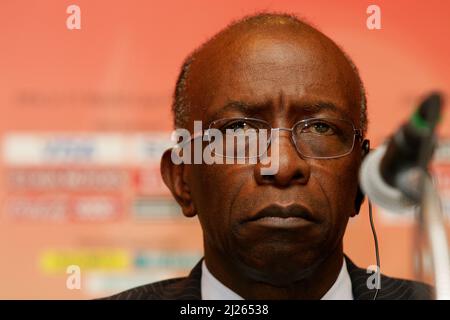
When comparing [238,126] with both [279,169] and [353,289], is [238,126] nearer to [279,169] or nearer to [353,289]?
[279,169]

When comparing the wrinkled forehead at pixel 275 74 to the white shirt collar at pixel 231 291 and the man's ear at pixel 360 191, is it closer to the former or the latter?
the man's ear at pixel 360 191

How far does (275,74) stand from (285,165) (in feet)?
0.57

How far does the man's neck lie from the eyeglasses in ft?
0.62

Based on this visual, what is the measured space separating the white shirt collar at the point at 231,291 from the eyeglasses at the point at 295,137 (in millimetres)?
242

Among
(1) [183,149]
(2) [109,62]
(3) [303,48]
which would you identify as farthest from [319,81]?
(2) [109,62]

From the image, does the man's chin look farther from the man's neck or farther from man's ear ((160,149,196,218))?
man's ear ((160,149,196,218))

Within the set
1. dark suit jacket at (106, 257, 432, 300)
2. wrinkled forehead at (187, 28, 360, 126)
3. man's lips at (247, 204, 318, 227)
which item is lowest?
dark suit jacket at (106, 257, 432, 300)

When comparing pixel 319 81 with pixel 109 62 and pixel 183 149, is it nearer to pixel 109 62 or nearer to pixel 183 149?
pixel 183 149

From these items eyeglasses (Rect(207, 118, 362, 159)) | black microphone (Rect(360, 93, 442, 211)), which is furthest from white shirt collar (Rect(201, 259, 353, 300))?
black microphone (Rect(360, 93, 442, 211))

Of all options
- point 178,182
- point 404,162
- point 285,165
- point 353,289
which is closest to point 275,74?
point 285,165

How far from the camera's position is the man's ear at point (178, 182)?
1394 millimetres

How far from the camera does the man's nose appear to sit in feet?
3.82
